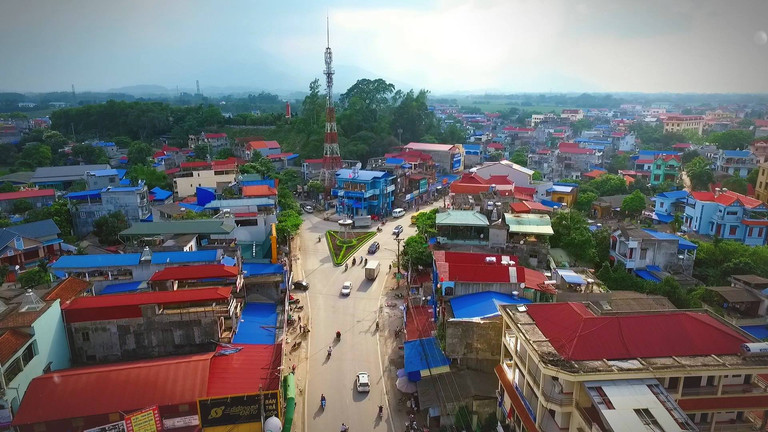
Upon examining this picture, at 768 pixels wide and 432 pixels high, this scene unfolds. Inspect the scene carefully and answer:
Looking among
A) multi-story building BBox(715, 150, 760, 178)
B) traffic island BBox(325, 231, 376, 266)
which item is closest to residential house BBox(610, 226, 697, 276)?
traffic island BBox(325, 231, 376, 266)

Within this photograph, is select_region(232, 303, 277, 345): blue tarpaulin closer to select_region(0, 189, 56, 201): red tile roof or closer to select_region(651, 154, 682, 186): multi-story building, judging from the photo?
select_region(0, 189, 56, 201): red tile roof

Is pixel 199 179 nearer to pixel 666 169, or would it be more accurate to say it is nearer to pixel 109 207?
pixel 109 207

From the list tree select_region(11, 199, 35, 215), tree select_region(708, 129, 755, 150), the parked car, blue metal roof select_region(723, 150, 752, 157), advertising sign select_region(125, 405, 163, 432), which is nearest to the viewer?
advertising sign select_region(125, 405, 163, 432)

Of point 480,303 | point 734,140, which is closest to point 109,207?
point 480,303

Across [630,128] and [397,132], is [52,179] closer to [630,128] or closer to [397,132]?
[397,132]

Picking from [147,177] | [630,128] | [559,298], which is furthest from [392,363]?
[630,128]
